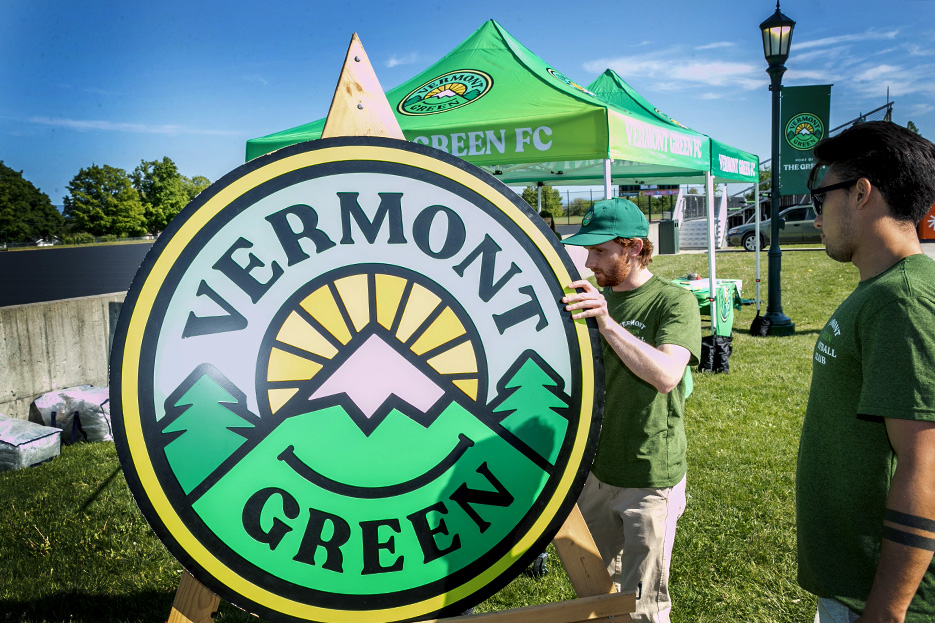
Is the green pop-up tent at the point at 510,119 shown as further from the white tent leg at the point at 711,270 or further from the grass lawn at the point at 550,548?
the grass lawn at the point at 550,548

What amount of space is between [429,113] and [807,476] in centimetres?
480

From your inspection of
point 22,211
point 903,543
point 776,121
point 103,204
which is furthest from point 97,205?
point 903,543

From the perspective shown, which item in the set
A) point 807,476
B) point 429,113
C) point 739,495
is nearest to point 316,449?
point 807,476

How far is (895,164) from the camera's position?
1341mm

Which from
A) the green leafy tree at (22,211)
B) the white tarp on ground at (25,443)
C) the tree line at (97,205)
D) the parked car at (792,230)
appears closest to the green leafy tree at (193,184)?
the tree line at (97,205)

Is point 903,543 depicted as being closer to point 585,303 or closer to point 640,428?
point 585,303

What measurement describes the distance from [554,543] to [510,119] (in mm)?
4229

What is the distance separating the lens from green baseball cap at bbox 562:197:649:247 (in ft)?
6.86

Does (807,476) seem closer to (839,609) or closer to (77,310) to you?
(839,609)

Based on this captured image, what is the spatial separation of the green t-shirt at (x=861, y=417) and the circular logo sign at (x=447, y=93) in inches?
187

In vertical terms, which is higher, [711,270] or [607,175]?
[607,175]

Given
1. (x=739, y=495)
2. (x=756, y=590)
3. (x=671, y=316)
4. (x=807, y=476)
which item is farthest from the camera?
(x=739, y=495)

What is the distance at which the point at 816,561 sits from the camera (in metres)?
1.50

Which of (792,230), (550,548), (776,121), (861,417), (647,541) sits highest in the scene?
(776,121)
